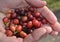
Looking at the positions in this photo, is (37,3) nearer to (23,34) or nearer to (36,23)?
(36,23)

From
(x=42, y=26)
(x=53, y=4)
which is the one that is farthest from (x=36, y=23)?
(x=53, y=4)

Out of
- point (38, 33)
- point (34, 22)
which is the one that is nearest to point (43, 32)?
point (38, 33)

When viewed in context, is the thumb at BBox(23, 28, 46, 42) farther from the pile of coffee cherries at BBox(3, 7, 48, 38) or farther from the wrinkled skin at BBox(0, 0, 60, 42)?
the pile of coffee cherries at BBox(3, 7, 48, 38)

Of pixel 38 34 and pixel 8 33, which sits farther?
pixel 8 33

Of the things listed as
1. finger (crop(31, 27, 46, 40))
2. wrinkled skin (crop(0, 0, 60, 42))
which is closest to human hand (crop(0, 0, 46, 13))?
wrinkled skin (crop(0, 0, 60, 42))

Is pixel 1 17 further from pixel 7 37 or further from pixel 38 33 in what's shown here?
pixel 38 33
